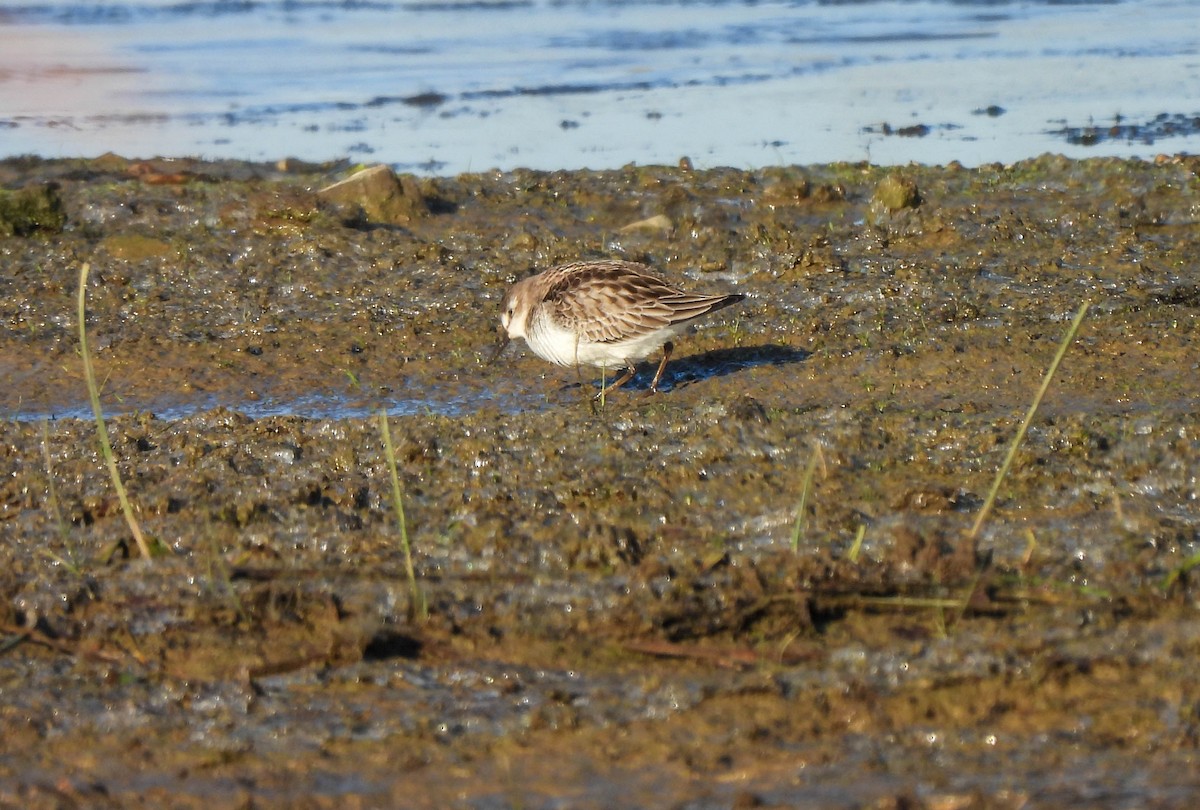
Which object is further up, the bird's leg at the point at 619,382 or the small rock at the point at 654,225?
the small rock at the point at 654,225

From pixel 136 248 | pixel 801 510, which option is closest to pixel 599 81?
pixel 136 248

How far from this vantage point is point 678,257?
9977 mm

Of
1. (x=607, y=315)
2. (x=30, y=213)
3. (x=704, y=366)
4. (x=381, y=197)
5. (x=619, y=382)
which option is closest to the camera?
(x=607, y=315)

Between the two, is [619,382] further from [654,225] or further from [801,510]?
[801,510]

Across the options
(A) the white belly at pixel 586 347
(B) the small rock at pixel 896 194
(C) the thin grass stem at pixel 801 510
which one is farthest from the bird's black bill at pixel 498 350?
(B) the small rock at pixel 896 194

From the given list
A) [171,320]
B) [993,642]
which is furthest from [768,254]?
[993,642]

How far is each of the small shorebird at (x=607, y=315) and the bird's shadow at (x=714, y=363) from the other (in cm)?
Result: 21

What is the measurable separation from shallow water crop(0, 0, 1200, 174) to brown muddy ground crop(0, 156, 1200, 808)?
4452 mm

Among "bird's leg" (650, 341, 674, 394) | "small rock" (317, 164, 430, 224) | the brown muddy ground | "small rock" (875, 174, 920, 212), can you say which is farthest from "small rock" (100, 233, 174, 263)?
"small rock" (875, 174, 920, 212)

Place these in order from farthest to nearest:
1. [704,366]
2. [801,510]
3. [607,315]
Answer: [704,366] < [607,315] < [801,510]

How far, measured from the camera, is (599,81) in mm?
17766

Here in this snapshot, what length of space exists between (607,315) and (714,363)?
2.85 ft

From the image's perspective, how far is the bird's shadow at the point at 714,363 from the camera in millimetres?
8000

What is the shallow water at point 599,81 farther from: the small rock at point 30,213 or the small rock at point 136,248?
the small rock at point 136,248
